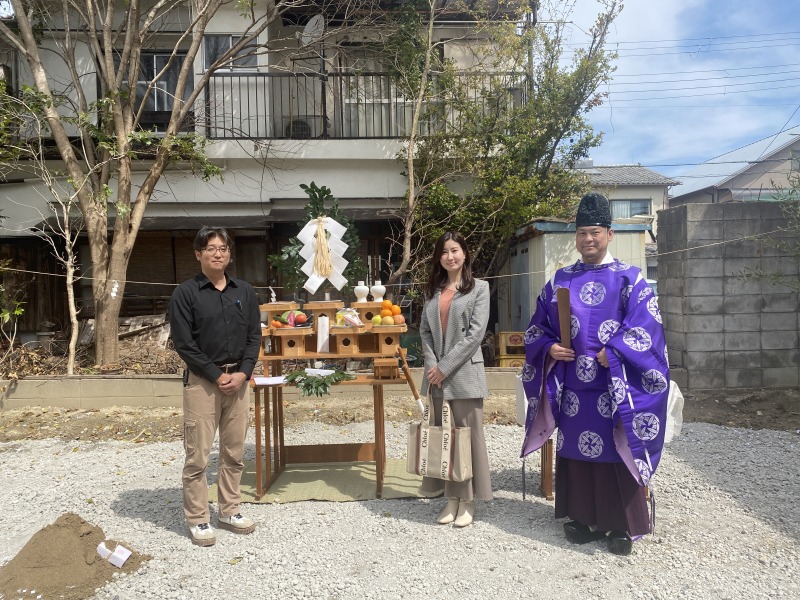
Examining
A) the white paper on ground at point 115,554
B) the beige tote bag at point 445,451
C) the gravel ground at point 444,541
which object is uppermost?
the beige tote bag at point 445,451

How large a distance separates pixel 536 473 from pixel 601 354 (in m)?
1.86

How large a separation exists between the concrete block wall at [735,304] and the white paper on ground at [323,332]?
4618 mm

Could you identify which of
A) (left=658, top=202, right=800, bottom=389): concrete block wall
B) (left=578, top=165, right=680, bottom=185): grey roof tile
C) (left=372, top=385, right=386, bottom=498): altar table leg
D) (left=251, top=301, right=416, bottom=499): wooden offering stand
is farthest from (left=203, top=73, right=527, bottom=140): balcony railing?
(left=578, top=165, right=680, bottom=185): grey roof tile

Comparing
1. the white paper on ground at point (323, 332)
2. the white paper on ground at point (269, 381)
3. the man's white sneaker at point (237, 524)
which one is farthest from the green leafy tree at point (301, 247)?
the man's white sneaker at point (237, 524)

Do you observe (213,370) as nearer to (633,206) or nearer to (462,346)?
(462,346)

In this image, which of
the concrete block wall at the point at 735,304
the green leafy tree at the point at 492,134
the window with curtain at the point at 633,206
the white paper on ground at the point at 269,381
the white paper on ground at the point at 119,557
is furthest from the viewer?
the window with curtain at the point at 633,206

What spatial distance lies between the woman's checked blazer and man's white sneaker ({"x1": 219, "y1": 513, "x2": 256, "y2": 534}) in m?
1.49

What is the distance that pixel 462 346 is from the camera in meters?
3.92

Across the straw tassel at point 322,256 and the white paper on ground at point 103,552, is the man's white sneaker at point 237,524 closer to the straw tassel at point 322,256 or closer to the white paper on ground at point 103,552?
the white paper on ground at point 103,552

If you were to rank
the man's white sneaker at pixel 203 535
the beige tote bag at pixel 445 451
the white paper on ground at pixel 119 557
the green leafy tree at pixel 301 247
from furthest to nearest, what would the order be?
the green leafy tree at pixel 301 247
the beige tote bag at pixel 445 451
the man's white sneaker at pixel 203 535
the white paper on ground at pixel 119 557

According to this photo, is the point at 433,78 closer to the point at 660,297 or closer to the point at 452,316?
the point at 660,297

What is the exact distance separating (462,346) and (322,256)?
5.27 feet

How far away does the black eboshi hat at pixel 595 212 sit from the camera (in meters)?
3.60

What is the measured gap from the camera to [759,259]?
7.14m
